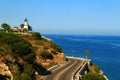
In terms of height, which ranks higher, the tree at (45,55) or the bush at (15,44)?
the bush at (15,44)

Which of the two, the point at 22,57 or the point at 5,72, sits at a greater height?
the point at 22,57

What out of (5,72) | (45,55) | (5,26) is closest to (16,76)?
(5,72)

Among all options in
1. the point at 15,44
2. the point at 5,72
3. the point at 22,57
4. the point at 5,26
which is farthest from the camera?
the point at 5,26

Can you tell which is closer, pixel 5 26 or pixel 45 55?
pixel 45 55

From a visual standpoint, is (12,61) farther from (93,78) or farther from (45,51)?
(45,51)

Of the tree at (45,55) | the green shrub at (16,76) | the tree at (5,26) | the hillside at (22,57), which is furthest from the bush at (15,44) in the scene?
the tree at (5,26)

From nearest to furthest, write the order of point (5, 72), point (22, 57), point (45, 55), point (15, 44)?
point (5, 72) → point (15, 44) → point (22, 57) → point (45, 55)

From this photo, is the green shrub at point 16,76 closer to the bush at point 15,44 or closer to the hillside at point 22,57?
the hillside at point 22,57

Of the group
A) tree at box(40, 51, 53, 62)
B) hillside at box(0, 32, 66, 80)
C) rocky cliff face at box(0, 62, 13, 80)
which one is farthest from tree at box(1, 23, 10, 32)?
rocky cliff face at box(0, 62, 13, 80)

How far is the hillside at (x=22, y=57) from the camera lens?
3795 cm

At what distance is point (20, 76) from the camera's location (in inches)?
1475

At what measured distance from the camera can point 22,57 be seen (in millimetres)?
51344

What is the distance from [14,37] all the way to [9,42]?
6.41 feet

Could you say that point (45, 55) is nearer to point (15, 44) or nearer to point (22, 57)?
point (22, 57)
